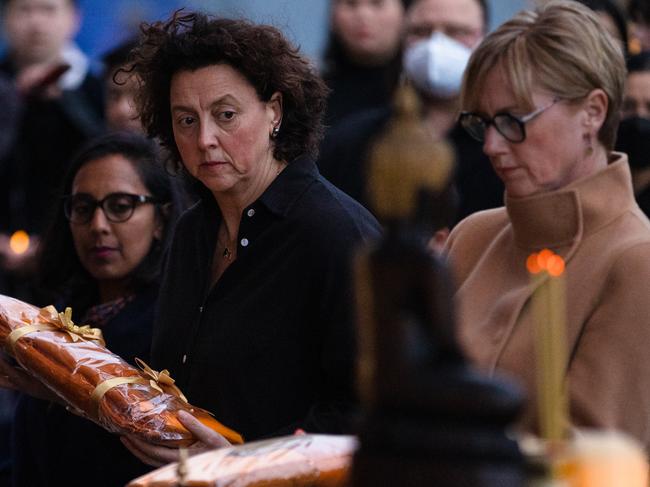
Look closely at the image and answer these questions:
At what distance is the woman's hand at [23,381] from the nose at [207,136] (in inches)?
35.2

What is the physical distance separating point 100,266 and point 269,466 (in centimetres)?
255

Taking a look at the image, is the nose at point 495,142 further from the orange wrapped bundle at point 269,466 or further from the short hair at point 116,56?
the short hair at point 116,56

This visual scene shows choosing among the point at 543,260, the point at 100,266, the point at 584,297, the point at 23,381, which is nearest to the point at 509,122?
the point at 584,297

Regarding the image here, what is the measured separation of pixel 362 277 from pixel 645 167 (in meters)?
3.64

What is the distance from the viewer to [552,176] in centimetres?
362

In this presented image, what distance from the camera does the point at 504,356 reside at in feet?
11.3

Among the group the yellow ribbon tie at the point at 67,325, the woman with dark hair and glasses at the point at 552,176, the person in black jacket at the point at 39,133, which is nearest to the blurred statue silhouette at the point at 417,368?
the woman with dark hair and glasses at the point at 552,176

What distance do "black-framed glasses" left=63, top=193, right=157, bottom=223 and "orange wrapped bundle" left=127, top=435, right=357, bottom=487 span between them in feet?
7.83

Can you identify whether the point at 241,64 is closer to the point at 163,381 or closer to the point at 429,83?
the point at 163,381

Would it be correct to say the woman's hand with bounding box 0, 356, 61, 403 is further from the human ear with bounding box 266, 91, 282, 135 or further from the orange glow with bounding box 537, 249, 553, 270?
the orange glow with bounding box 537, 249, 553, 270

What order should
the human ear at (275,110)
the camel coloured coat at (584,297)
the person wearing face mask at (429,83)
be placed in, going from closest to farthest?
the camel coloured coat at (584,297) < the human ear at (275,110) < the person wearing face mask at (429,83)

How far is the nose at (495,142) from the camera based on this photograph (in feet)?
11.9

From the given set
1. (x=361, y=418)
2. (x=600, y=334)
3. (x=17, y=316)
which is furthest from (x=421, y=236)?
(x=17, y=316)

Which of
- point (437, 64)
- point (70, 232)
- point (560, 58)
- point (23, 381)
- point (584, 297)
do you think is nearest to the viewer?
point (584, 297)
